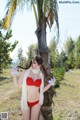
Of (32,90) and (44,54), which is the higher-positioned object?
(44,54)

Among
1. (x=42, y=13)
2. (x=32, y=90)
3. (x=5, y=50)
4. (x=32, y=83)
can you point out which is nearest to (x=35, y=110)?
(x=32, y=90)

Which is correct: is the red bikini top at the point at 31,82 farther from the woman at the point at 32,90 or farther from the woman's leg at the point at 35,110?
the woman's leg at the point at 35,110

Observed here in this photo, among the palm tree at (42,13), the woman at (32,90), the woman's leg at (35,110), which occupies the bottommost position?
the woman's leg at (35,110)

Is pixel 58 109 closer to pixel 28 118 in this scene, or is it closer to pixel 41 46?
pixel 41 46

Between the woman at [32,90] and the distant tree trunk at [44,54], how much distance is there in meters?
2.06

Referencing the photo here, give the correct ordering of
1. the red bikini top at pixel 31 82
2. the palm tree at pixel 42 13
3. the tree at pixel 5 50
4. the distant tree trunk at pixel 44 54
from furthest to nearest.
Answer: the tree at pixel 5 50 → the palm tree at pixel 42 13 → the distant tree trunk at pixel 44 54 → the red bikini top at pixel 31 82

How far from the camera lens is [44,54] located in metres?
8.40

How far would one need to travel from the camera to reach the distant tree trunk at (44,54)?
8195 mm

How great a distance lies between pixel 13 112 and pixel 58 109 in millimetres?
1907

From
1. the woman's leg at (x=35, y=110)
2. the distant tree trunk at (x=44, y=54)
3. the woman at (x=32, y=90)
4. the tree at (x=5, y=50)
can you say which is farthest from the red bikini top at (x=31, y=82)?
the tree at (x=5, y=50)

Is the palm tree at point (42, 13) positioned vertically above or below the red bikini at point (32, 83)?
above

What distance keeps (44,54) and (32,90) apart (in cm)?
244

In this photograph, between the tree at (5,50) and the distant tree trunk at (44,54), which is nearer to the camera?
the distant tree trunk at (44,54)

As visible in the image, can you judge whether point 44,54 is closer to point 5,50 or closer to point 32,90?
point 32,90
